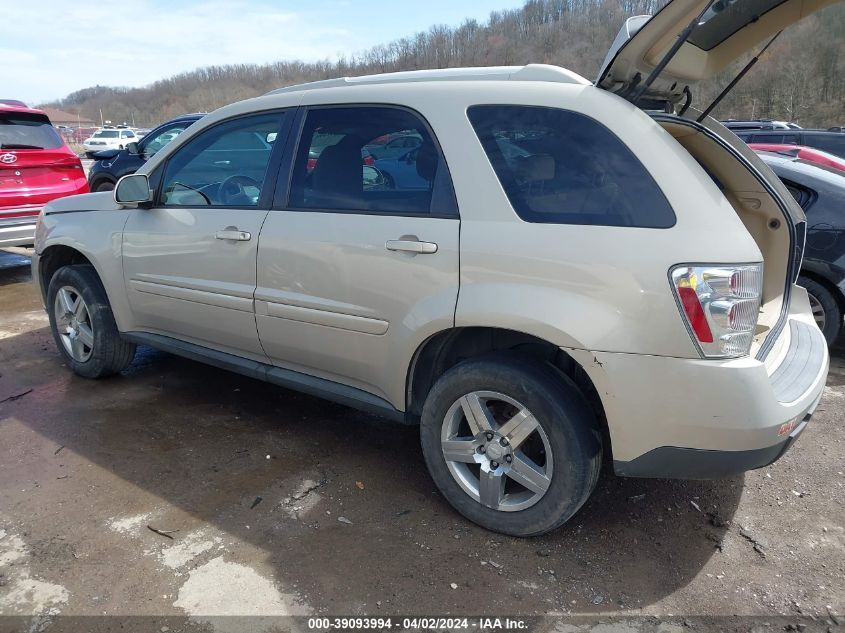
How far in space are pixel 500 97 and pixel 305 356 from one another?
155cm

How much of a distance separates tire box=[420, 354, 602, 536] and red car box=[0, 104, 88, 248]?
631 centimetres

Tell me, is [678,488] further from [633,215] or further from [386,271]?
[386,271]

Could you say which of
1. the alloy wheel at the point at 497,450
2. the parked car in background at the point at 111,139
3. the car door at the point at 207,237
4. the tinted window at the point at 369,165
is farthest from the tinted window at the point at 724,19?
the parked car in background at the point at 111,139

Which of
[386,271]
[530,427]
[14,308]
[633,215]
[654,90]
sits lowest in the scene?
[14,308]

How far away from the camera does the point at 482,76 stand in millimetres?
2758

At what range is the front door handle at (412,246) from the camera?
103 inches

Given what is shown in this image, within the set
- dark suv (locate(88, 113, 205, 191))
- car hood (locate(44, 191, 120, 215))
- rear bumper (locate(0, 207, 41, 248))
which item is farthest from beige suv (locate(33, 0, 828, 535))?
dark suv (locate(88, 113, 205, 191))

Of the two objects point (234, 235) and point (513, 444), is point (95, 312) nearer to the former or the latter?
point (234, 235)

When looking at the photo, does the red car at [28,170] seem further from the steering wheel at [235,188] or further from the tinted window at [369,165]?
the tinted window at [369,165]

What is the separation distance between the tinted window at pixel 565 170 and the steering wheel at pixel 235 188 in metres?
1.38

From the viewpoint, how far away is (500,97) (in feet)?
8.52

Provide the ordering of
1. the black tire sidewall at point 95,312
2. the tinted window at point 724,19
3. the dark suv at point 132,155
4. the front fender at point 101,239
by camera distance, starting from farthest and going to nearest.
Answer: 1. the dark suv at point 132,155
2. the black tire sidewall at point 95,312
3. the front fender at point 101,239
4. the tinted window at point 724,19

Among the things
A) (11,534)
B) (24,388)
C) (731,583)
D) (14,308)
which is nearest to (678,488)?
(731,583)

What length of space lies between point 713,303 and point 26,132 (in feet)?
26.4
